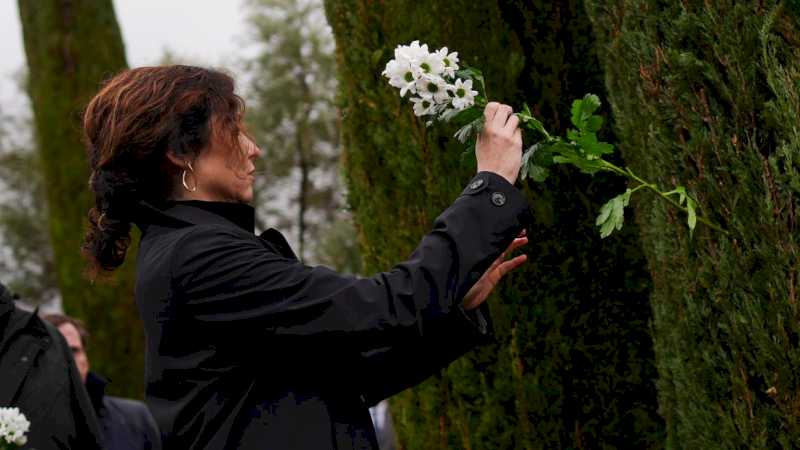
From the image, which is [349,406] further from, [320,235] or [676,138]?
[320,235]

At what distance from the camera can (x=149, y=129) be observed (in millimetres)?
2219

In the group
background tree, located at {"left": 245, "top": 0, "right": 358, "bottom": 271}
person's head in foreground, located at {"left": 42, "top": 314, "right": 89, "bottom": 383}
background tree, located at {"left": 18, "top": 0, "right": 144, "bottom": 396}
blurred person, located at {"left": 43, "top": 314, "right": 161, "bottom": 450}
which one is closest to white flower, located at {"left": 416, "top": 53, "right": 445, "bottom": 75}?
blurred person, located at {"left": 43, "top": 314, "right": 161, "bottom": 450}

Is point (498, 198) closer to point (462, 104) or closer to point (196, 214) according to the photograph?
point (462, 104)

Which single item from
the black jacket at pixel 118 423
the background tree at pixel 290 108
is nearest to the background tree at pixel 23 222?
the background tree at pixel 290 108

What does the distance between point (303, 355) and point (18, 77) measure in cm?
3271

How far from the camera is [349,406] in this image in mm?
2158

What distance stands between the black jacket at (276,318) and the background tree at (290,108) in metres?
24.3

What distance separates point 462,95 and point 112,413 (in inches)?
155

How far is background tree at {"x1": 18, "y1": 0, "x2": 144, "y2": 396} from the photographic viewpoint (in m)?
10.2

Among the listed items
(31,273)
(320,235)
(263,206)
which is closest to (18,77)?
(31,273)

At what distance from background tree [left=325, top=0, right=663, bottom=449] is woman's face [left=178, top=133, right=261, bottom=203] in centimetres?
192

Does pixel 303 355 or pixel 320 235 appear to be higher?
pixel 303 355

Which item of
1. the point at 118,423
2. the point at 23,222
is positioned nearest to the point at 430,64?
the point at 118,423

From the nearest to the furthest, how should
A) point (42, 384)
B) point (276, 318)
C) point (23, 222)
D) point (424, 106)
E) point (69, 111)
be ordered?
point (276, 318) → point (424, 106) → point (42, 384) → point (69, 111) → point (23, 222)
